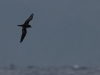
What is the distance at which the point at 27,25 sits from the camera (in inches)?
1423

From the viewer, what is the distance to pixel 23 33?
119 ft

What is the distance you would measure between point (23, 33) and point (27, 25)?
1.98ft
